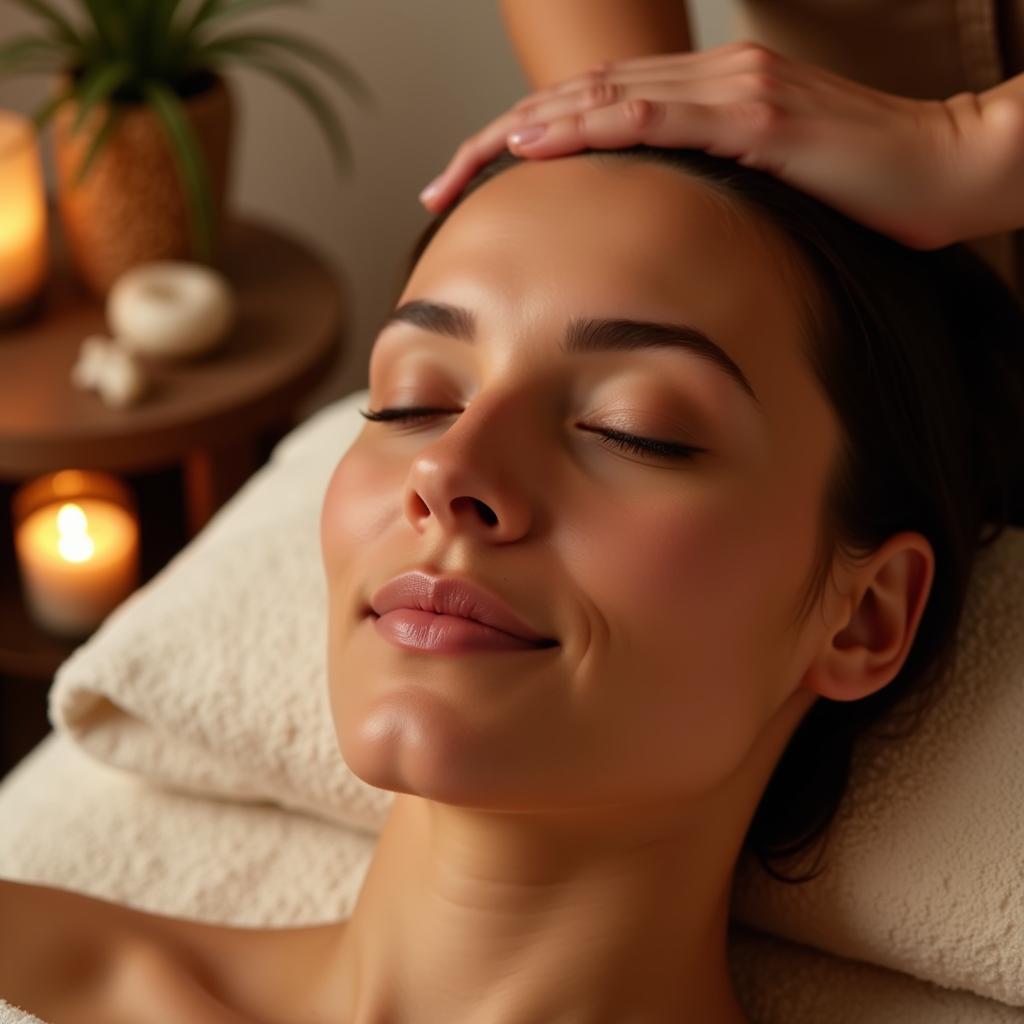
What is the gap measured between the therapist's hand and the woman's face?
3cm

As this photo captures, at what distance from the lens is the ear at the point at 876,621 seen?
1.00 metres

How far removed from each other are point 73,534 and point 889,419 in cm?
126

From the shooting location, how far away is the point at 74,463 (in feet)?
5.79

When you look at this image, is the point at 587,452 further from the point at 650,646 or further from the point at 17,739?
the point at 17,739

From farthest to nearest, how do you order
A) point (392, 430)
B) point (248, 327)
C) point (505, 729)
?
point (248, 327), point (392, 430), point (505, 729)

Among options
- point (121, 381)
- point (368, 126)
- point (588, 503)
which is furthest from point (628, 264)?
point (368, 126)

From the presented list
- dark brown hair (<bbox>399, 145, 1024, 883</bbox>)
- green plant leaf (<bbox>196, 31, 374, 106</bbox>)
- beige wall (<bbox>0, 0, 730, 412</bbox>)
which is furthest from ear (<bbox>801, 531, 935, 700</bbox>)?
beige wall (<bbox>0, 0, 730, 412</bbox>)

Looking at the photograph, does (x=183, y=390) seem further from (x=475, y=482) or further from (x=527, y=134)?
(x=475, y=482)

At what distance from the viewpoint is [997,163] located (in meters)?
0.99

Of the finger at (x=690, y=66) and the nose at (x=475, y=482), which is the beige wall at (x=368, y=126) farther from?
the nose at (x=475, y=482)

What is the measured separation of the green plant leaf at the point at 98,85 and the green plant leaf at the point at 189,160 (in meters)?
0.03

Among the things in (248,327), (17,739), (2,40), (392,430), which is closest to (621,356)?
(392,430)

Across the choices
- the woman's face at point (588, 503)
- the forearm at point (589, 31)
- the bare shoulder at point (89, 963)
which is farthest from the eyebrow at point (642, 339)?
the bare shoulder at point (89, 963)

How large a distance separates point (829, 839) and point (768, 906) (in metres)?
0.07
